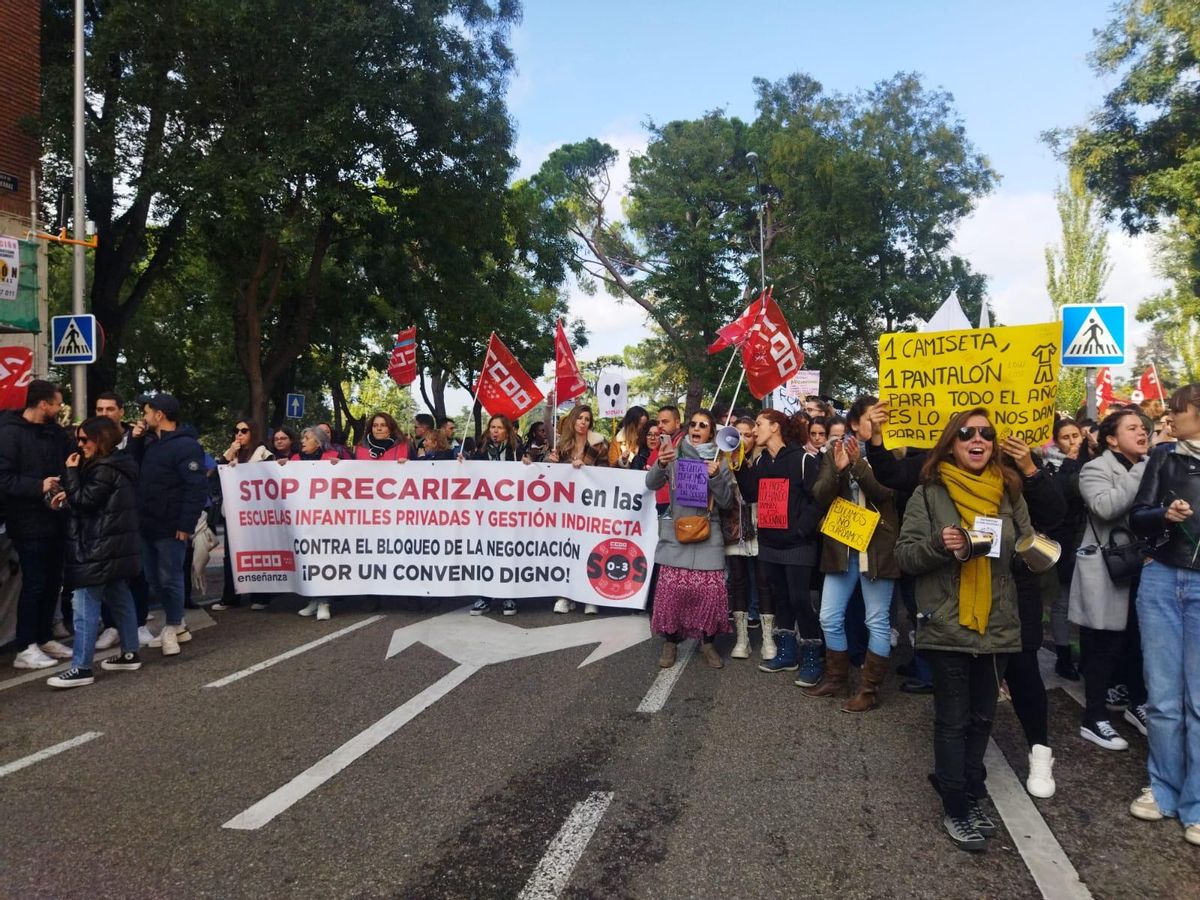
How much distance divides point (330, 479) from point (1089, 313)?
8184 millimetres

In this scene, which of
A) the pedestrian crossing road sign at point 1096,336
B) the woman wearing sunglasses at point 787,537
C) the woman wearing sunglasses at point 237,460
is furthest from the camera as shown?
the pedestrian crossing road sign at point 1096,336

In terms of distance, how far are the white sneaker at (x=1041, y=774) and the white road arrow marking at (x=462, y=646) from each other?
3154 millimetres

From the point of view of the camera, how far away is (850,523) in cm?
534

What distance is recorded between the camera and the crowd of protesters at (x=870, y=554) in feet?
12.3

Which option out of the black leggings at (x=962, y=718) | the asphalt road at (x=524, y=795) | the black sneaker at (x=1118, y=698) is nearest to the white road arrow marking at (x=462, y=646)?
the asphalt road at (x=524, y=795)

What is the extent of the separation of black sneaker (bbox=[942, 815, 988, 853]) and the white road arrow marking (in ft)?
9.25

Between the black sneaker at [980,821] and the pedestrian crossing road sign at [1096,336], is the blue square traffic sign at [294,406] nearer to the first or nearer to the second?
the pedestrian crossing road sign at [1096,336]

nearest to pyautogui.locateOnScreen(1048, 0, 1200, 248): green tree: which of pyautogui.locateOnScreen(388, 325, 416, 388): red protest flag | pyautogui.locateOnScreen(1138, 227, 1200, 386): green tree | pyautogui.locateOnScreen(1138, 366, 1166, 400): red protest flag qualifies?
pyautogui.locateOnScreen(1138, 227, 1200, 386): green tree

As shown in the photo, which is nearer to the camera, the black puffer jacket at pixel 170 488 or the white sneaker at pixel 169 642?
the white sneaker at pixel 169 642

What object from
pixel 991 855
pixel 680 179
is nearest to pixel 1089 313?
pixel 991 855

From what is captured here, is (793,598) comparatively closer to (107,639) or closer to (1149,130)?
(107,639)

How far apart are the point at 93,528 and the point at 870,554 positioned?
5.11 metres

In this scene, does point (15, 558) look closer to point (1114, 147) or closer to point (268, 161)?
point (268, 161)

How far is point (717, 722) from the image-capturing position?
5086 millimetres
